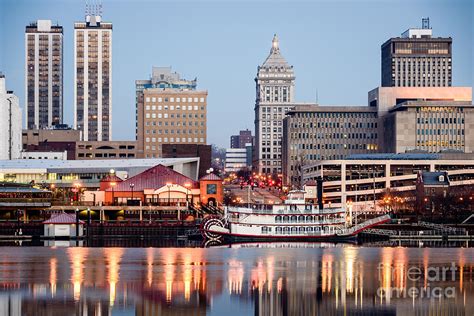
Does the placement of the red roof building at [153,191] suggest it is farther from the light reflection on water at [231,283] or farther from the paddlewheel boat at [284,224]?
the light reflection on water at [231,283]

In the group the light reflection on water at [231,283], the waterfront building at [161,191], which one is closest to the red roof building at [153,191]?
the waterfront building at [161,191]

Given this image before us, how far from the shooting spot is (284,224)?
135500mm

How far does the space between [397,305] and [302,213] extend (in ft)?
221

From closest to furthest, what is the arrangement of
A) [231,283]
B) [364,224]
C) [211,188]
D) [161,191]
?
[231,283], [364,224], [161,191], [211,188]

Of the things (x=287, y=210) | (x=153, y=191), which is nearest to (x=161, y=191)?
(x=153, y=191)

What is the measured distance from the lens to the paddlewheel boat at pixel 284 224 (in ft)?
443

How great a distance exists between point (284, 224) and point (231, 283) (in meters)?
56.3

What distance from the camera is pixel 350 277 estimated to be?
83.2 meters

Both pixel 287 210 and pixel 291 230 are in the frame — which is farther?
pixel 291 230

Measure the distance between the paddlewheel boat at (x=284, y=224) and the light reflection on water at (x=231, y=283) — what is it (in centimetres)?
2373

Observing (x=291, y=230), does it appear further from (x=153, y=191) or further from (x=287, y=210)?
(x=153, y=191)

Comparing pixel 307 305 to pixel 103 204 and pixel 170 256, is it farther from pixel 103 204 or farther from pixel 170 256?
pixel 103 204

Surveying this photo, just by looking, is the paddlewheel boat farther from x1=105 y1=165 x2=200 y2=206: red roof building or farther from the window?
the window

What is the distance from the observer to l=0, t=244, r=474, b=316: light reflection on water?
66562mm
